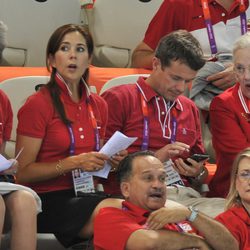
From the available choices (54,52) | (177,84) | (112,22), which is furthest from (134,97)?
(112,22)

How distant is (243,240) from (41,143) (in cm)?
91

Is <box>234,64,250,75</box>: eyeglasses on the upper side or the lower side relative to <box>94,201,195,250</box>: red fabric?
upper

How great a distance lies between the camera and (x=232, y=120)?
352 centimetres

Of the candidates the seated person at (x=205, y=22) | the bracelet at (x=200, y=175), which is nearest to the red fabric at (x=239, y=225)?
the bracelet at (x=200, y=175)

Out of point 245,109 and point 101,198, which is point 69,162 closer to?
point 101,198

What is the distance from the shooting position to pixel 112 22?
15.5 feet

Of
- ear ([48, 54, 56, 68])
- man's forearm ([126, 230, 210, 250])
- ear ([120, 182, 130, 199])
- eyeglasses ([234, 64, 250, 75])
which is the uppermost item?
ear ([48, 54, 56, 68])

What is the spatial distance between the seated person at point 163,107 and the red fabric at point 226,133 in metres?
0.11

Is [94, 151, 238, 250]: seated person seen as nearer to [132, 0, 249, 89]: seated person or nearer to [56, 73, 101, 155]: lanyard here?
[56, 73, 101, 155]: lanyard

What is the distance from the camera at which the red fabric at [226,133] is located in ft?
11.4

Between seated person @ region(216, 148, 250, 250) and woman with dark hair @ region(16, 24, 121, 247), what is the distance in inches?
20.3

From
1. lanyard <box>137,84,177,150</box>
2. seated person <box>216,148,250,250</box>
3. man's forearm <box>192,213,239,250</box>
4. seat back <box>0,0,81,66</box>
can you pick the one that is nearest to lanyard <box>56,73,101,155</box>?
lanyard <box>137,84,177,150</box>

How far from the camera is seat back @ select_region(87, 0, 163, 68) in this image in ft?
15.5

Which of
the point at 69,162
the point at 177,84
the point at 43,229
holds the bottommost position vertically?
the point at 43,229
